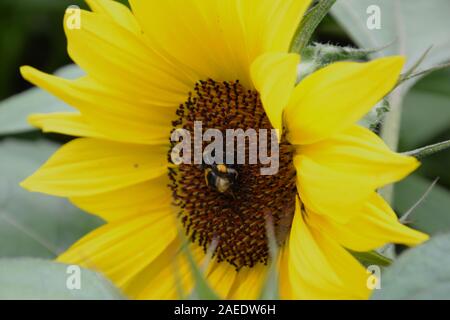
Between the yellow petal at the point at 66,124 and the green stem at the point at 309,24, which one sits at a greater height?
the green stem at the point at 309,24

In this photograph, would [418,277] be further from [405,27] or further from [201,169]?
[405,27]

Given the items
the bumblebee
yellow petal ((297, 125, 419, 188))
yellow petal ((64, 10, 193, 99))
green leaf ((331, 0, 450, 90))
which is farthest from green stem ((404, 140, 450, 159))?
green leaf ((331, 0, 450, 90))

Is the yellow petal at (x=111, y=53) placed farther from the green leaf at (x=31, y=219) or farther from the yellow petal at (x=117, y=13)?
the green leaf at (x=31, y=219)

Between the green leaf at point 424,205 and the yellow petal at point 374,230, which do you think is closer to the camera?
the yellow petal at point 374,230

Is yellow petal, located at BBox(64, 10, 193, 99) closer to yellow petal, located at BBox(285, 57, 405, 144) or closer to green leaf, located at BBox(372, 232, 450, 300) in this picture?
yellow petal, located at BBox(285, 57, 405, 144)

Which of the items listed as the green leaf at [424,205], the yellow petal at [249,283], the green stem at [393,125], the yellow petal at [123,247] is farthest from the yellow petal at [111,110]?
the green leaf at [424,205]

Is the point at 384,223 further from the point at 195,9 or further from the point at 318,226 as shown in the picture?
the point at 195,9
